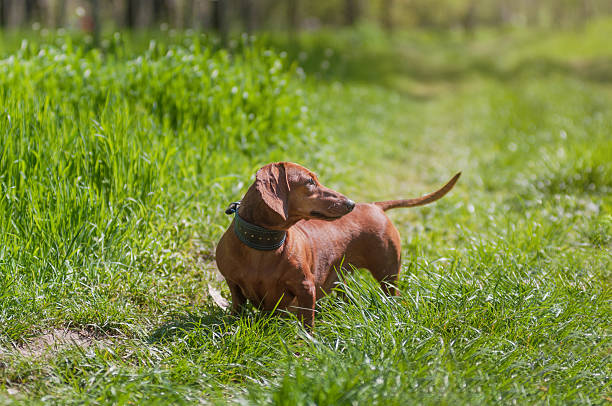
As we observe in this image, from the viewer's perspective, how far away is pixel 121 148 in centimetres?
386

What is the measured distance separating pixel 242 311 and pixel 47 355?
0.95 meters

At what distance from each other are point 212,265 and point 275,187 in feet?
4.44

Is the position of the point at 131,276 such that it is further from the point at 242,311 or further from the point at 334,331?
the point at 334,331

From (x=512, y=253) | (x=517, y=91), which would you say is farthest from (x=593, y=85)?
(x=512, y=253)

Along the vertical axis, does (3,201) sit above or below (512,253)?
above

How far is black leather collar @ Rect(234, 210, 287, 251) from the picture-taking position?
8.77ft

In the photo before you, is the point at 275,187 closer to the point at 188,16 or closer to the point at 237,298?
the point at 237,298

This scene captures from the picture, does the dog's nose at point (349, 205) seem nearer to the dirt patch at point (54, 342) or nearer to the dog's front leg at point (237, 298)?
the dog's front leg at point (237, 298)

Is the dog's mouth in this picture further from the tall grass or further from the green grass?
the tall grass

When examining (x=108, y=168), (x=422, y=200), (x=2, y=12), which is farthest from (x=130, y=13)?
(x=422, y=200)

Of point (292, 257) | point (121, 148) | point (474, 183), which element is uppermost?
point (121, 148)

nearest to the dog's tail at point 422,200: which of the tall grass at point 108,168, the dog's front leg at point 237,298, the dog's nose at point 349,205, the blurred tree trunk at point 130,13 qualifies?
the dog's nose at point 349,205

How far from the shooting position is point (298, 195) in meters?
2.72

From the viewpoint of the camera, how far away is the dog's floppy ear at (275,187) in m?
2.62
